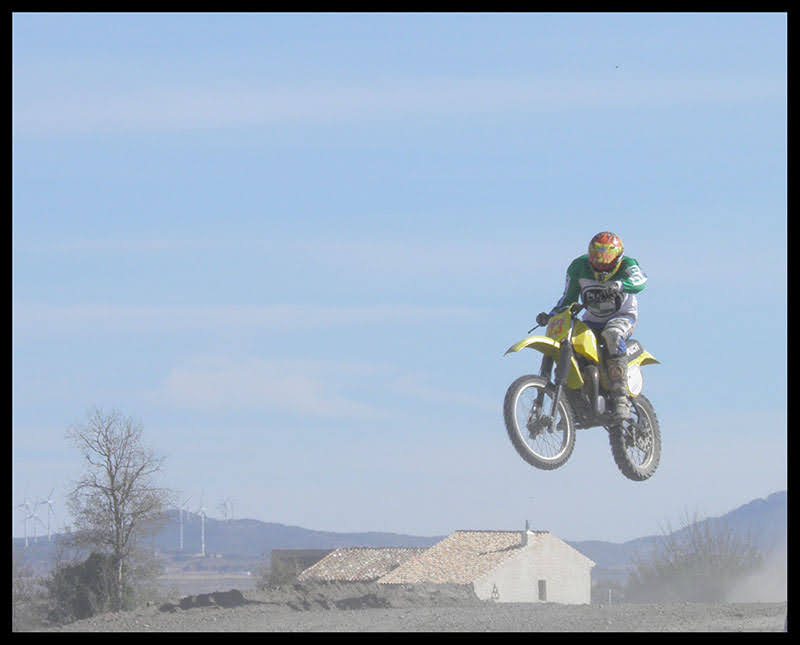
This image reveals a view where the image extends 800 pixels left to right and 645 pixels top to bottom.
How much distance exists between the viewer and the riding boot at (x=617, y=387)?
71.3ft

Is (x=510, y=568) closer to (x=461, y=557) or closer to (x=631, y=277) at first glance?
(x=461, y=557)

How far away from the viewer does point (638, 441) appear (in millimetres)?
22938

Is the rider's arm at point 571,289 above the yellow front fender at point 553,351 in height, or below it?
above

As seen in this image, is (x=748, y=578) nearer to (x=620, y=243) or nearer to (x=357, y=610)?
(x=357, y=610)

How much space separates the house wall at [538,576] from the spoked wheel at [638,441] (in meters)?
36.6

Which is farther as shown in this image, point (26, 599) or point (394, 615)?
point (26, 599)

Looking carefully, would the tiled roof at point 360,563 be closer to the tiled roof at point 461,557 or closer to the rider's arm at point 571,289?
the tiled roof at point 461,557

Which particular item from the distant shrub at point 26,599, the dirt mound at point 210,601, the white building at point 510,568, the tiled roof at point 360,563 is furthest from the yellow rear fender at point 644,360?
the tiled roof at point 360,563

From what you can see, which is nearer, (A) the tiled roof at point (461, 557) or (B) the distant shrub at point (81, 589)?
(B) the distant shrub at point (81, 589)

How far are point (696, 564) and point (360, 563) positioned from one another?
2418 cm

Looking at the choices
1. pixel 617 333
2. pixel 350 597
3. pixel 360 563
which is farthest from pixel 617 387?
pixel 360 563

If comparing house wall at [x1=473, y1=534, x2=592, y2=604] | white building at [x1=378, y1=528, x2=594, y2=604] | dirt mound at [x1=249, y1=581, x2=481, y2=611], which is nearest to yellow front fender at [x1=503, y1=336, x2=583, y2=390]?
dirt mound at [x1=249, y1=581, x2=481, y2=611]
